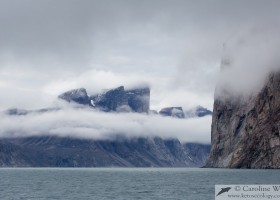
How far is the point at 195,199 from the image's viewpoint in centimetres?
8856

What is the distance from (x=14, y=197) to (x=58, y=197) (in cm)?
872

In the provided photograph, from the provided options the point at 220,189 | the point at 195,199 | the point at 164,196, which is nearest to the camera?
the point at 220,189

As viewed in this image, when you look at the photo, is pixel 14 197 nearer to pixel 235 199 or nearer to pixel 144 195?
pixel 144 195

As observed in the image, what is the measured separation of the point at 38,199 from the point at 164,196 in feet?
76.3

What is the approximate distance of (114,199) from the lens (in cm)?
9056

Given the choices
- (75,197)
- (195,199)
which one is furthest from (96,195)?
(195,199)

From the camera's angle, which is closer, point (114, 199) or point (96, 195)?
point (114, 199)

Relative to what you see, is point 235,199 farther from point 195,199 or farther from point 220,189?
point 195,199

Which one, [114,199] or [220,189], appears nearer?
[220,189]

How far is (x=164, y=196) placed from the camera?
3748 inches

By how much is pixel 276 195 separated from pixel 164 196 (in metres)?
53.0

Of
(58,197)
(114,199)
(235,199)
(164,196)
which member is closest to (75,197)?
(58,197)

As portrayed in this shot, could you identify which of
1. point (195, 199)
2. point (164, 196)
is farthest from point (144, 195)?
point (195, 199)

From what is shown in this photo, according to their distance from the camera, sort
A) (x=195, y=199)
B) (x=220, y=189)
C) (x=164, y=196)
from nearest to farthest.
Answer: (x=220, y=189)
(x=195, y=199)
(x=164, y=196)
